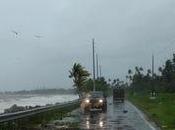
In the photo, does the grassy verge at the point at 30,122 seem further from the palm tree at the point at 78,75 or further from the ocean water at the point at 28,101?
the palm tree at the point at 78,75

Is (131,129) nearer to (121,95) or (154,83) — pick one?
(121,95)

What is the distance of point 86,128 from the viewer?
25.2m

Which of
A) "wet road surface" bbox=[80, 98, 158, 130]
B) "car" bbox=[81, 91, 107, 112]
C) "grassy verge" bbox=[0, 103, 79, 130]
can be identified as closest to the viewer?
"grassy verge" bbox=[0, 103, 79, 130]

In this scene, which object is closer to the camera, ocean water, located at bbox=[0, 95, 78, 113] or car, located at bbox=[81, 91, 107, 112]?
car, located at bbox=[81, 91, 107, 112]

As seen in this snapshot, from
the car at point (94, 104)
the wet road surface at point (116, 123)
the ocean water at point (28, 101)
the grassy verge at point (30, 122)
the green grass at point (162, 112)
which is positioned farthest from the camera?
the ocean water at point (28, 101)

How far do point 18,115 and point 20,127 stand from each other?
65cm

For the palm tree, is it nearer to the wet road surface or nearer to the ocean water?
the ocean water

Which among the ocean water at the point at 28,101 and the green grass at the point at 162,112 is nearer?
the green grass at the point at 162,112

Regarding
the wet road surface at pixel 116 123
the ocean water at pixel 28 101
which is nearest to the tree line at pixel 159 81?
the ocean water at pixel 28 101

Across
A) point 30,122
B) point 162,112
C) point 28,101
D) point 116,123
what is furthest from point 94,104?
point 28,101

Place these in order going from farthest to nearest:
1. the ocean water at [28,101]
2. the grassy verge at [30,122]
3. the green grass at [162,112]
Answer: the ocean water at [28,101] → the green grass at [162,112] → the grassy verge at [30,122]

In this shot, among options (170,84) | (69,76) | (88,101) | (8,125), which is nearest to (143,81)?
(170,84)

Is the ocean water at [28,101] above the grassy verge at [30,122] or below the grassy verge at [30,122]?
above

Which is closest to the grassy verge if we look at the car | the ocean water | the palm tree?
the car
